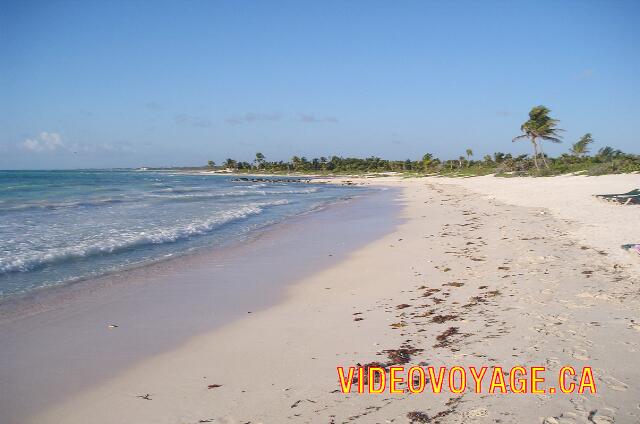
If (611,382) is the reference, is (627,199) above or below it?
above

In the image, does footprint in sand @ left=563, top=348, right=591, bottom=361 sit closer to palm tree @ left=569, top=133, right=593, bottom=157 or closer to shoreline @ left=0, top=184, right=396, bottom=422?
shoreline @ left=0, top=184, right=396, bottom=422

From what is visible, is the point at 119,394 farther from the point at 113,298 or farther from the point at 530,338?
the point at 530,338

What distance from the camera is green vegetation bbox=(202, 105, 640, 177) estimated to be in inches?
1715

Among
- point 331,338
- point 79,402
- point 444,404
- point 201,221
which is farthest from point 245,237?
point 444,404

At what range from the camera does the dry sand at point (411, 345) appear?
11.4 ft

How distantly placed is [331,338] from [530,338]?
2.31 meters

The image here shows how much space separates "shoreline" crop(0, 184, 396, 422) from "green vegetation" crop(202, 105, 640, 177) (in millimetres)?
37928

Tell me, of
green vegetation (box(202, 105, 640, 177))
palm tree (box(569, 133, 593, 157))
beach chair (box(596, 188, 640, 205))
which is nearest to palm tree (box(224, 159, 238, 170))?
green vegetation (box(202, 105, 640, 177))

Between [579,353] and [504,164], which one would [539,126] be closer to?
[504,164]

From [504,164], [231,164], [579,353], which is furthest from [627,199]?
[231,164]

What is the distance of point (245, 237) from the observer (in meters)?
14.4

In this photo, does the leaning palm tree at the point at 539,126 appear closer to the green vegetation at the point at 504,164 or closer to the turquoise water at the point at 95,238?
the green vegetation at the point at 504,164

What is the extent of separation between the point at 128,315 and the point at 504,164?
182ft

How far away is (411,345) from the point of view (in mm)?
4812
